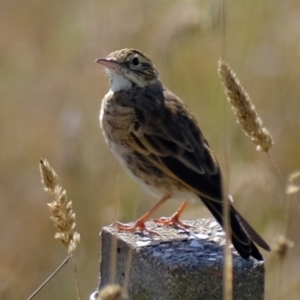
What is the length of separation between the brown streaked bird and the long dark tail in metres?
0.01

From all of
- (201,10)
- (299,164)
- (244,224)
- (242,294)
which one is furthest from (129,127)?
(242,294)

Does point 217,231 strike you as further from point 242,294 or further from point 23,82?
point 23,82

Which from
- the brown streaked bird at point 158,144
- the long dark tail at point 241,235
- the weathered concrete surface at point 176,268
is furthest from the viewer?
the brown streaked bird at point 158,144

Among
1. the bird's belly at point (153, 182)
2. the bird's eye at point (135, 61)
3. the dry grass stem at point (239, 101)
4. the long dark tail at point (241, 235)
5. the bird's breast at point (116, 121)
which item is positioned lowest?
the long dark tail at point (241, 235)

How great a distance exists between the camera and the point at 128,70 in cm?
584

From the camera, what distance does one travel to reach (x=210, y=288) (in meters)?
3.27

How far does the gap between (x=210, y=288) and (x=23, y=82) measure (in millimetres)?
3985

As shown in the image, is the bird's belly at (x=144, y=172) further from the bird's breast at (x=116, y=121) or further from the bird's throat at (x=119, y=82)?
the bird's throat at (x=119, y=82)

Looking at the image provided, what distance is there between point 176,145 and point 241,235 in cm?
113

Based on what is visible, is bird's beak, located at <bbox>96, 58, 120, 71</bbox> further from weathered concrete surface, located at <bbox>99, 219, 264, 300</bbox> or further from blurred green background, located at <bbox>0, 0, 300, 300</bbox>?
weathered concrete surface, located at <bbox>99, 219, 264, 300</bbox>

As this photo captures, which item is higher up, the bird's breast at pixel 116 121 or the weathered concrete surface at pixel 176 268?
the bird's breast at pixel 116 121

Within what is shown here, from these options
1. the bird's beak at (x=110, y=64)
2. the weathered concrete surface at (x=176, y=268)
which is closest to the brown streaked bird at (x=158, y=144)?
the bird's beak at (x=110, y=64)

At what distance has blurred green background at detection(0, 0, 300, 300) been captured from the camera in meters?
5.86

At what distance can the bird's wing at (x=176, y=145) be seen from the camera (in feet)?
15.5
